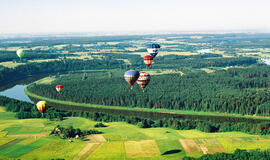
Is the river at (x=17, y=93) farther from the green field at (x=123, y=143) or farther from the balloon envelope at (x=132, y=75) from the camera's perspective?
the balloon envelope at (x=132, y=75)

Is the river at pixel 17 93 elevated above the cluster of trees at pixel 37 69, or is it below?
below

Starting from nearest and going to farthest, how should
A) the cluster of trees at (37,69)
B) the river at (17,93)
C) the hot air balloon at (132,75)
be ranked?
the hot air balloon at (132,75) → the river at (17,93) → the cluster of trees at (37,69)

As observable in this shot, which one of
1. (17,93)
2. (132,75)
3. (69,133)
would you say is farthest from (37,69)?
(132,75)

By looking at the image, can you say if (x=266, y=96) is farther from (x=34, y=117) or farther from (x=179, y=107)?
(x=34, y=117)

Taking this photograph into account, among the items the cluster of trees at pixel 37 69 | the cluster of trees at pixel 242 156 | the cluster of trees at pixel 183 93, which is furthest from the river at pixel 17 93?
the cluster of trees at pixel 242 156

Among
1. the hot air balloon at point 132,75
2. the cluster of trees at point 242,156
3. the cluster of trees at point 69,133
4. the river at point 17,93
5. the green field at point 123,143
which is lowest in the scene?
the river at point 17,93

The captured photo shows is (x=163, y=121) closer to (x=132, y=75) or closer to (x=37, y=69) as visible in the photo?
(x=132, y=75)

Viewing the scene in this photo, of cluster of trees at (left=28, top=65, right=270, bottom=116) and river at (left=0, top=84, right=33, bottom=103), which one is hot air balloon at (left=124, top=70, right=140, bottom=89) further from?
river at (left=0, top=84, right=33, bottom=103)
